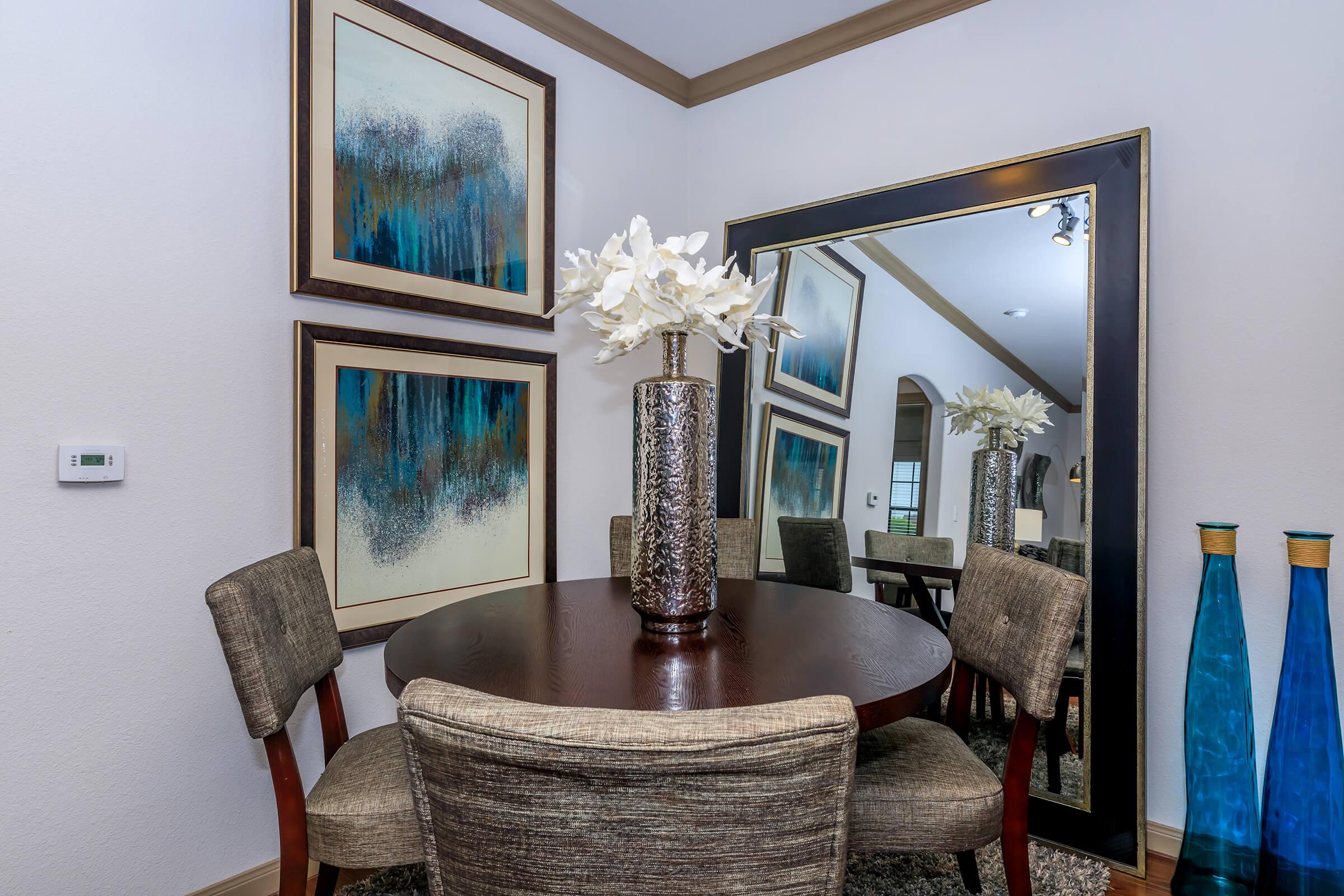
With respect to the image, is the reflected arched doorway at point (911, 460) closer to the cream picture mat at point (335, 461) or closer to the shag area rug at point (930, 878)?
the shag area rug at point (930, 878)

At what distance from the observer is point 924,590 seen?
2.57m

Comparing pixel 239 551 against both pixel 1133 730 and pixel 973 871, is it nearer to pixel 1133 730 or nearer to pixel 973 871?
pixel 973 871

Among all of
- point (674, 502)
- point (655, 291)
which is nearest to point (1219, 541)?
point (674, 502)

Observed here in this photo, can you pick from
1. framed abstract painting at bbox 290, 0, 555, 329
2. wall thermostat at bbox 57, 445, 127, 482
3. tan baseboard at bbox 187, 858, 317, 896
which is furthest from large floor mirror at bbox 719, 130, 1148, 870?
wall thermostat at bbox 57, 445, 127, 482

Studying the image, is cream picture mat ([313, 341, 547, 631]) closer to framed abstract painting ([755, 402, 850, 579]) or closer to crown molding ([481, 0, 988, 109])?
framed abstract painting ([755, 402, 850, 579])

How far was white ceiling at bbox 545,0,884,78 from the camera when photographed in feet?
8.98

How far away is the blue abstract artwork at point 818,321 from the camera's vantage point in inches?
111

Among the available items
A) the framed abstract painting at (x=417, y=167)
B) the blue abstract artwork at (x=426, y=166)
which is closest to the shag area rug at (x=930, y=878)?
the framed abstract painting at (x=417, y=167)

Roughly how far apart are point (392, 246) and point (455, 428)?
589 millimetres

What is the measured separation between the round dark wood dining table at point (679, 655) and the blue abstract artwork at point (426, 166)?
1.16 m

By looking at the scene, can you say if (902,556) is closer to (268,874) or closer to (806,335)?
(806,335)

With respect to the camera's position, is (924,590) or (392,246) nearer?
(392,246)

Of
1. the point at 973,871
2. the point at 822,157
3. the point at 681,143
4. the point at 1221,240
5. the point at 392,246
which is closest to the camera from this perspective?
the point at 973,871

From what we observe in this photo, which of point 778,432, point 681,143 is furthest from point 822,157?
point 778,432
